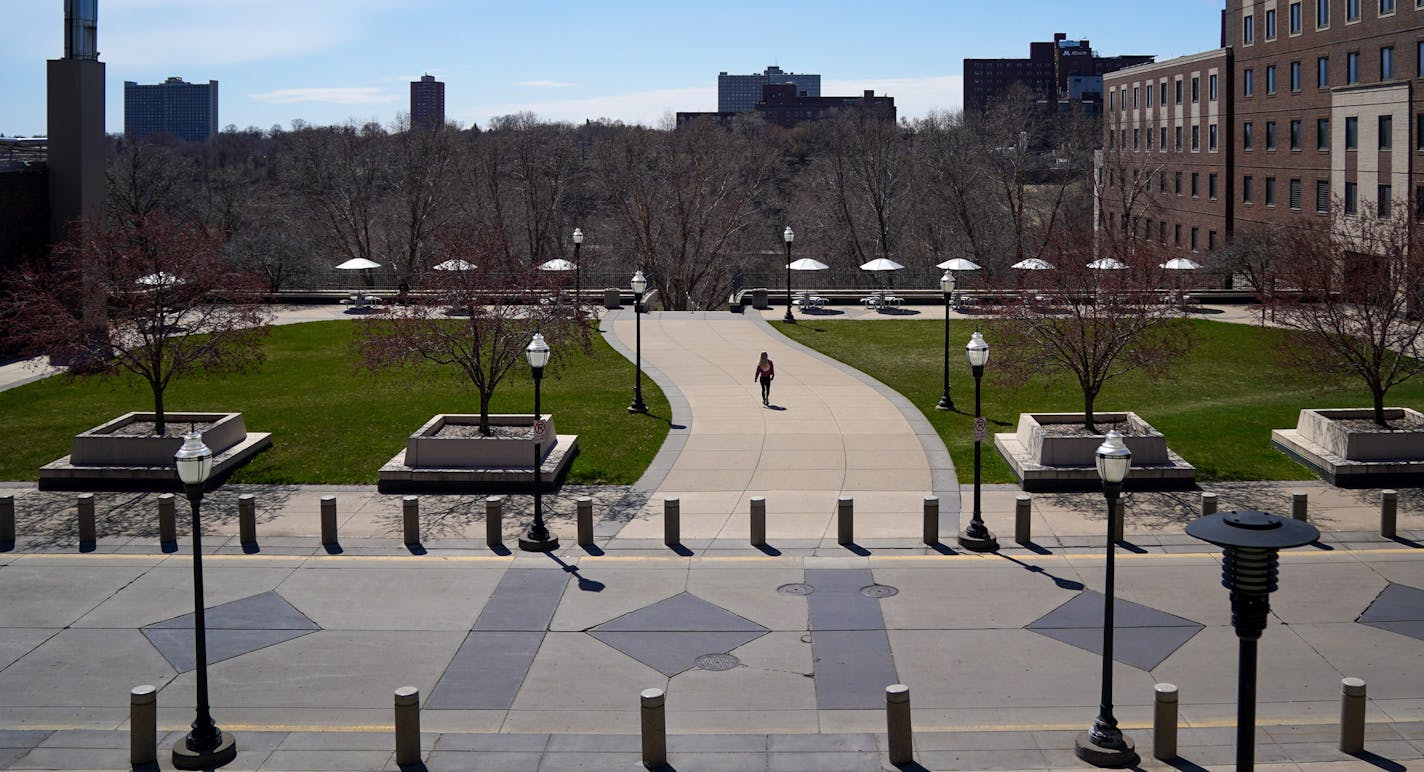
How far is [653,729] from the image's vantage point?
12.2 m

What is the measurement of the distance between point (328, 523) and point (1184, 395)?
20230 millimetres

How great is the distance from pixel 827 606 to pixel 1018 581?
9.04ft

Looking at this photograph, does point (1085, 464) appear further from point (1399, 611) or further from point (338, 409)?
point (338, 409)

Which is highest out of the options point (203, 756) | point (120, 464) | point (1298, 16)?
point (1298, 16)

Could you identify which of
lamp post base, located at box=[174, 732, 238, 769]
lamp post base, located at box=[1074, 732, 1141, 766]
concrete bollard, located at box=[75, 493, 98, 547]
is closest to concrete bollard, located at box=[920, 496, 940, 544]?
lamp post base, located at box=[1074, 732, 1141, 766]

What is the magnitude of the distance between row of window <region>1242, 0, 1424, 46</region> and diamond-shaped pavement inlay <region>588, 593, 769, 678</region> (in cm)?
4407

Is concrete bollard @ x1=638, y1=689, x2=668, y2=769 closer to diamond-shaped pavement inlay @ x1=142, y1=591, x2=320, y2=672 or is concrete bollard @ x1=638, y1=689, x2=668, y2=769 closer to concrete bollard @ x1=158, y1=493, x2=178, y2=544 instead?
diamond-shaped pavement inlay @ x1=142, y1=591, x2=320, y2=672

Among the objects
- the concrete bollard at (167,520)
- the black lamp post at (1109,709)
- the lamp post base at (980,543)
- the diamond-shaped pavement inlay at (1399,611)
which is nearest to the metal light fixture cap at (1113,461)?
the black lamp post at (1109,709)

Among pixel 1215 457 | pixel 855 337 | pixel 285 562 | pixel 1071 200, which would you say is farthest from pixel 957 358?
pixel 1071 200

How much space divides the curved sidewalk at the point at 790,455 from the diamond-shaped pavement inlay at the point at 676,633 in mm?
3162

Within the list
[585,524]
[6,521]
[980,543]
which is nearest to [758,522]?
[585,524]

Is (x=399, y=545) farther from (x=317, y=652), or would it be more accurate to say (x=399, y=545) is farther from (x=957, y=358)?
(x=957, y=358)

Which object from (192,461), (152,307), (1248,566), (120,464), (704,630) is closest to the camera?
(1248,566)

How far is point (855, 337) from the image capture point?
42.9 meters
